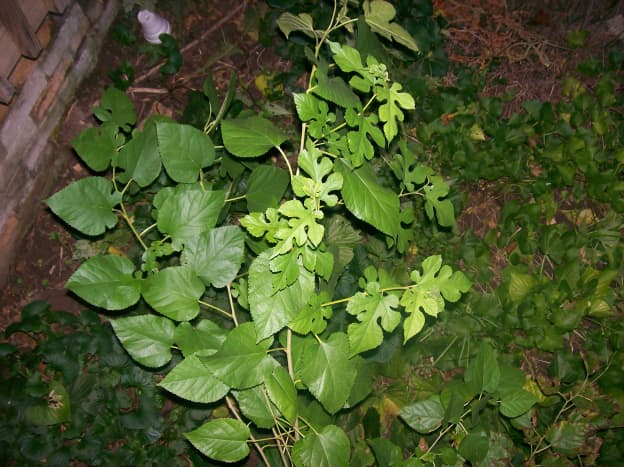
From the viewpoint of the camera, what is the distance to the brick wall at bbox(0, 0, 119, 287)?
225cm

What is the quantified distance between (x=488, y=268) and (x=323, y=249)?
1.71 meters

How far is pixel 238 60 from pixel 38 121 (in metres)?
1.22

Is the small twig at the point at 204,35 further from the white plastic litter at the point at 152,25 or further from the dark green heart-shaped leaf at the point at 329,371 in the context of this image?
the dark green heart-shaped leaf at the point at 329,371

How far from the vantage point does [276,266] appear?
1123 mm

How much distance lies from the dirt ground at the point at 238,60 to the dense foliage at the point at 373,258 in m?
0.21

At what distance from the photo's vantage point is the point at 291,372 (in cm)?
144

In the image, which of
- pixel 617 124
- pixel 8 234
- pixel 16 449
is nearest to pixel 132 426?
pixel 16 449

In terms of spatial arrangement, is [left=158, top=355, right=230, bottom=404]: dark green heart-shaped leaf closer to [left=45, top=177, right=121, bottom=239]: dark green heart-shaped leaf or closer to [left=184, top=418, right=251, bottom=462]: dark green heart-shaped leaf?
[left=184, top=418, right=251, bottom=462]: dark green heart-shaped leaf

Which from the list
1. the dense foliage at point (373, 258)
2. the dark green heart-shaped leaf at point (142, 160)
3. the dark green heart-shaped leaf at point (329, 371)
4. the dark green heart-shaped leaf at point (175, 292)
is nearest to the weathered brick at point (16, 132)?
the dense foliage at point (373, 258)

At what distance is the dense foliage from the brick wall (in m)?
0.43

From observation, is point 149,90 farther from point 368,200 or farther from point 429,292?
point 429,292

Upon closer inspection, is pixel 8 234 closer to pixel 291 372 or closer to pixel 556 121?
pixel 291 372

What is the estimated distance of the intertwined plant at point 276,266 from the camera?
119 cm

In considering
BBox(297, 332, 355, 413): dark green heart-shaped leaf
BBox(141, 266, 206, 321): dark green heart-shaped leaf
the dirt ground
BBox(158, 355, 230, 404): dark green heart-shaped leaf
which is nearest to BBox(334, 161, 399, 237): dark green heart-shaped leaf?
BBox(297, 332, 355, 413): dark green heart-shaped leaf
